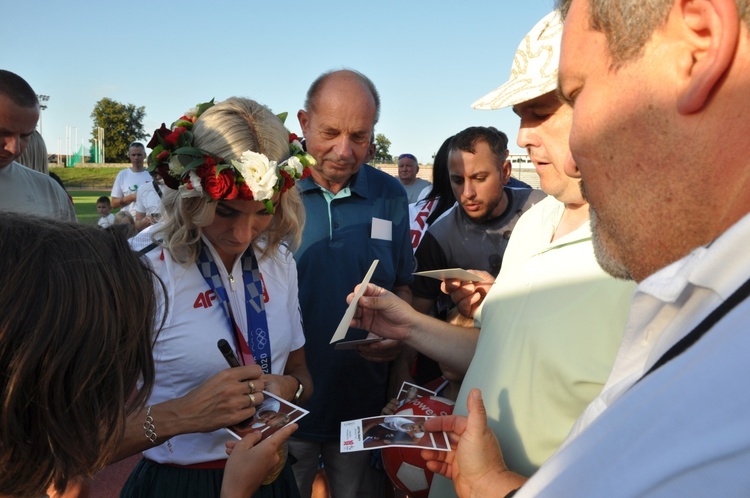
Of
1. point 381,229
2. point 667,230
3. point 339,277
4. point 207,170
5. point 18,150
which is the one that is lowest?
point 339,277

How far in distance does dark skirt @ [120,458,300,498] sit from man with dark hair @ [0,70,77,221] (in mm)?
1947

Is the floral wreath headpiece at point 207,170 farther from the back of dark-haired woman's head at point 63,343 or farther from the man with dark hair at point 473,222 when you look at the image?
the man with dark hair at point 473,222

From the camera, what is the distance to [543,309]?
6.22ft

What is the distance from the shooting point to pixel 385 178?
402 cm

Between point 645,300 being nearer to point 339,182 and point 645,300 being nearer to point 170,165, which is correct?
point 170,165

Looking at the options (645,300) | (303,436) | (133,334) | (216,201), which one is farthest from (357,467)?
(645,300)

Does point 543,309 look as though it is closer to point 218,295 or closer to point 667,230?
point 667,230

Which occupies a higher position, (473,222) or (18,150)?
(18,150)

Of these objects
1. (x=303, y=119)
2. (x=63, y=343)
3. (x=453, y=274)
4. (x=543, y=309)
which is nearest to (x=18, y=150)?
(x=303, y=119)

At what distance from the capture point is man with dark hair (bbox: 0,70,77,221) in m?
3.84

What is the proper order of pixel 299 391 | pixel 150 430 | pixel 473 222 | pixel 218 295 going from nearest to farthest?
pixel 150 430 < pixel 218 295 < pixel 299 391 < pixel 473 222

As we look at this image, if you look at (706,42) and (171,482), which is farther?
(171,482)

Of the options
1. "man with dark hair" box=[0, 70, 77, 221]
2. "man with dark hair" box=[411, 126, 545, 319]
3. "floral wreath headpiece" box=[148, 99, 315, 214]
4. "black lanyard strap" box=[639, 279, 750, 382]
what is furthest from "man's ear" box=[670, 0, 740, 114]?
"man with dark hair" box=[0, 70, 77, 221]

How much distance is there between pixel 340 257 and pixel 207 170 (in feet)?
4.37
